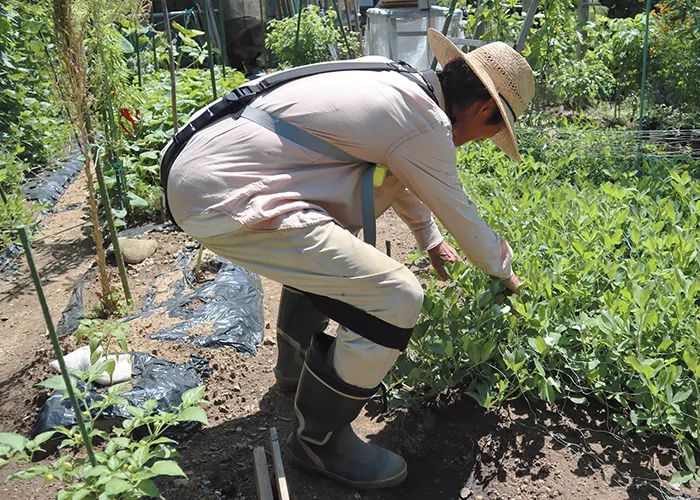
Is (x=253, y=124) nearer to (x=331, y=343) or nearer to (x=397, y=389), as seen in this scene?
(x=331, y=343)

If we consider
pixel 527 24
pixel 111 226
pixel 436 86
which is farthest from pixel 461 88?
pixel 527 24

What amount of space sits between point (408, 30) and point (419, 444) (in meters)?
7.44

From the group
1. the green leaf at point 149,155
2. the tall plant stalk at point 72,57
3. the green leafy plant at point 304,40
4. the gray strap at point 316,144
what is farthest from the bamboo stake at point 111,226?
the green leafy plant at point 304,40

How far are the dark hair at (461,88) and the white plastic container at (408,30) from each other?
22.2ft

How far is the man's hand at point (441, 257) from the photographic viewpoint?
2.62 metres

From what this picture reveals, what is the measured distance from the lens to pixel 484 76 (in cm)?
207

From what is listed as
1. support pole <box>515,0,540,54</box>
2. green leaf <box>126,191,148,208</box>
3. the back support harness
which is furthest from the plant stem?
support pole <box>515,0,540,54</box>

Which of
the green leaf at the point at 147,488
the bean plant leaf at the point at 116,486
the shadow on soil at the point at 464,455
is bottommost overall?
the shadow on soil at the point at 464,455

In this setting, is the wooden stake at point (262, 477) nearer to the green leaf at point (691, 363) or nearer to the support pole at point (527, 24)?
the green leaf at point (691, 363)

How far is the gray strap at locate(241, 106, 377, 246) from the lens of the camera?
6.56 ft

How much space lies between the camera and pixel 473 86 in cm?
211

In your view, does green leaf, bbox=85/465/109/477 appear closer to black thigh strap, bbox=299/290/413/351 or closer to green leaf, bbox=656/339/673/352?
black thigh strap, bbox=299/290/413/351

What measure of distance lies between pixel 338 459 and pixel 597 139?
128 inches

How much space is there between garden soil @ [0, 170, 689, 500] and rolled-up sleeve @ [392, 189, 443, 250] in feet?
1.93
